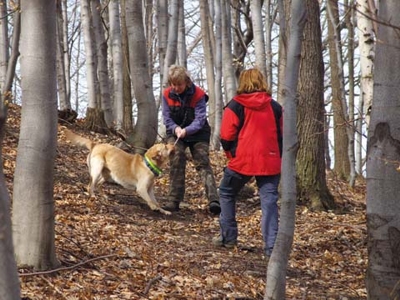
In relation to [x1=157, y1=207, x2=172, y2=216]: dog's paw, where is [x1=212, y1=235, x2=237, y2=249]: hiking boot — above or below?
below

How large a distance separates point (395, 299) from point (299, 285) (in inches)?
73.4

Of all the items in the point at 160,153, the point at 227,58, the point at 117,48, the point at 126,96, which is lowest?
the point at 160,153

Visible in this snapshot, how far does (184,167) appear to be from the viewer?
9.60 m

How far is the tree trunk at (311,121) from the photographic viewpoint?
1032cm

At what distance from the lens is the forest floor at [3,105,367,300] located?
5.76 m

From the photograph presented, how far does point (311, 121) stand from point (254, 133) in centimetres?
336

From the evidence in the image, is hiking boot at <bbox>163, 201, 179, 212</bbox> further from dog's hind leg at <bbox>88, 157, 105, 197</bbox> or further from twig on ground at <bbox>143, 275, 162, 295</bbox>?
twig on ground at <bbox>143, 275, 162, 295</bbox>

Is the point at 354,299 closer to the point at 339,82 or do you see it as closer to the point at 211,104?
the point at 339,82

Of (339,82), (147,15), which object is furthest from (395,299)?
(147,15)

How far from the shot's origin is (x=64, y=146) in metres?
13.3

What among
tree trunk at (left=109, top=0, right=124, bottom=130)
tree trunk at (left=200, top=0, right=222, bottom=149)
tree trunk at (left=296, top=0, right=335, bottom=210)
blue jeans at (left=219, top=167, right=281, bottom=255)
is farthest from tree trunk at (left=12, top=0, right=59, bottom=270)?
tree trunk at (left=200, top=0, right=222, bottom=149)

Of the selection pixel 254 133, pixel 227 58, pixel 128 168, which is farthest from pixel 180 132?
pixel 227 58

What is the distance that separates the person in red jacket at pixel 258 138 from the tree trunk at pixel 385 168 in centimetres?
215

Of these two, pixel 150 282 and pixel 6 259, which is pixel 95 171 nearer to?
pixel 150 282
